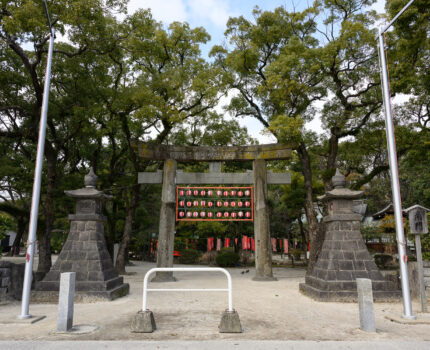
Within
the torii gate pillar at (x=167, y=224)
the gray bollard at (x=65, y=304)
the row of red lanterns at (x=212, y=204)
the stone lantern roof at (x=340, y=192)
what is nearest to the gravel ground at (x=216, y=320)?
the gray bollard at (x=65, y=304)

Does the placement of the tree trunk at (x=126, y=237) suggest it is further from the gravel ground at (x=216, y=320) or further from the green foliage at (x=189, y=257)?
the green foliage at (x=189, y=257)

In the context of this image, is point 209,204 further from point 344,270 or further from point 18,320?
point 18,320

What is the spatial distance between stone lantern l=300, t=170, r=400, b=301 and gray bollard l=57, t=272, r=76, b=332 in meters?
5.34

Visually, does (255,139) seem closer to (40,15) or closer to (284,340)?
(40,15)

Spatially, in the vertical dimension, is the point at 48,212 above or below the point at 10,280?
above

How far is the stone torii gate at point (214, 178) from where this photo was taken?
11086 mm

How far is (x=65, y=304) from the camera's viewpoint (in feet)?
15.0

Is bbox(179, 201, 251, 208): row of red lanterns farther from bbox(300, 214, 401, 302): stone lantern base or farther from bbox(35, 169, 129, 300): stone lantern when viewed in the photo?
bbox(300, 214, 401, 302): stone lantern base

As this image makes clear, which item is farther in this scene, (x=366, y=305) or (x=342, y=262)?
(x=342, y=262)

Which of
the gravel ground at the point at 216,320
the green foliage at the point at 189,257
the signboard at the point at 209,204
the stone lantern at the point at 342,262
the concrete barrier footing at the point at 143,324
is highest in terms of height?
the signboard at the point at 209,204

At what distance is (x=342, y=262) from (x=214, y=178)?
220 inches

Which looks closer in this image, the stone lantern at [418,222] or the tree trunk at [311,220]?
the stone lantern at [418,222]

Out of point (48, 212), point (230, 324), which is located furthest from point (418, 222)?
point (48, 212)

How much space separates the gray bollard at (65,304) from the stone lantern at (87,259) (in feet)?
8.48
